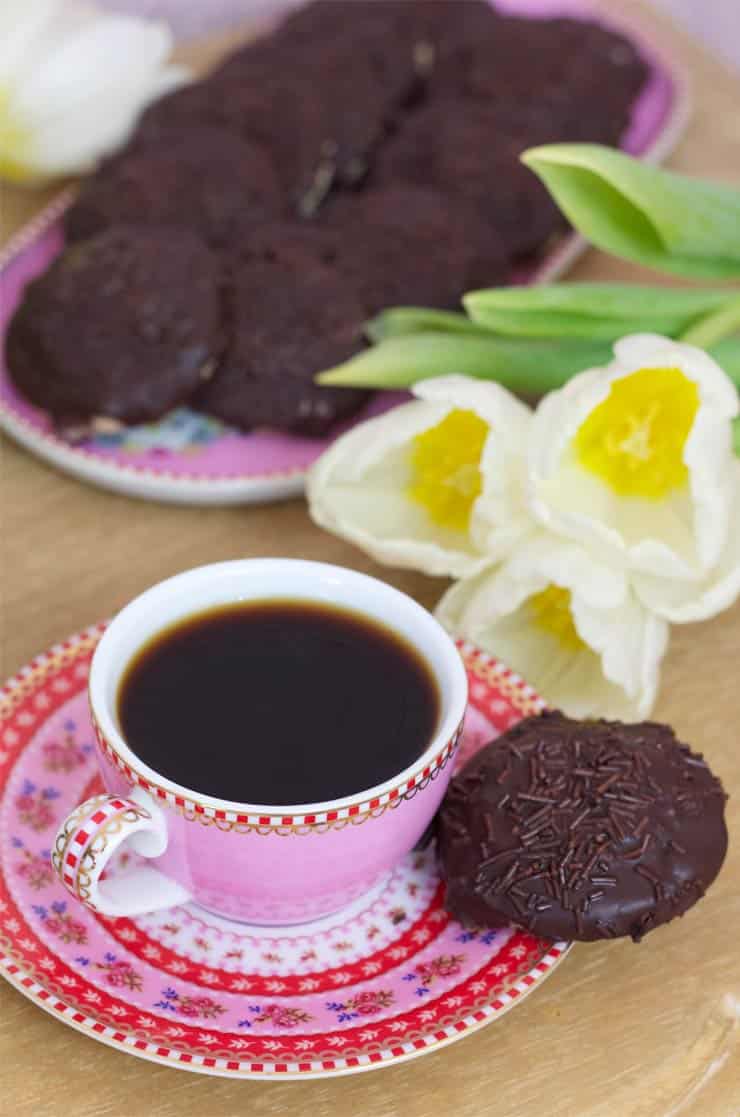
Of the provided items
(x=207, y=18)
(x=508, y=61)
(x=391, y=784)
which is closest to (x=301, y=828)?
(x=391, y=784)

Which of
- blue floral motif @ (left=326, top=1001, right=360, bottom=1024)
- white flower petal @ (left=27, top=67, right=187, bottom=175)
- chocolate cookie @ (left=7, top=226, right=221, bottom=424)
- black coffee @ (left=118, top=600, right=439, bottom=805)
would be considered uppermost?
white flower petal @ (left=27, top=67, right=187, bottom=175)

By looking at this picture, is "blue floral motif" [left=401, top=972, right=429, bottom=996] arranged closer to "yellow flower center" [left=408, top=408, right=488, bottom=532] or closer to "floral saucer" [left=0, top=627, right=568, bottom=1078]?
"floral saucer" [left=0, top=627, right=568, bottom=1078]

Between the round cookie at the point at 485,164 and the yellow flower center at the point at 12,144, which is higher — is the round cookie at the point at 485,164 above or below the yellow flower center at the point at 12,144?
below

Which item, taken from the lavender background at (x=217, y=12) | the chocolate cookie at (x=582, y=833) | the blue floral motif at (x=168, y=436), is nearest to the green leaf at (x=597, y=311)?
the blue floral motif at (x=168, y=436)

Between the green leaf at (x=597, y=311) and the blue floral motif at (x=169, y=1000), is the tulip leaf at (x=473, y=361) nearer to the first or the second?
the green leaf at (x=597, y=311)

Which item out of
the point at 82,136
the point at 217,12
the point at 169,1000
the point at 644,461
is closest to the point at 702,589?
the point at 644,461

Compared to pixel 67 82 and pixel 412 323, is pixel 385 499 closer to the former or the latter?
pixel 412 323

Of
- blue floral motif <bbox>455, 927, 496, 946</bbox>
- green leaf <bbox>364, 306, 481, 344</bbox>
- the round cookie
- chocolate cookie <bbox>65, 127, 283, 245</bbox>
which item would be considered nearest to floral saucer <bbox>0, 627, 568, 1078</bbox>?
blue floral motif <bbox>455, 927, 496, 946</bbox>
